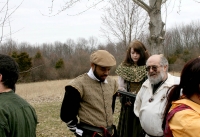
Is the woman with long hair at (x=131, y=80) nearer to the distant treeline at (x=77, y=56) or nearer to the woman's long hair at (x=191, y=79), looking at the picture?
the woman's long hair at (x=191, y=79)

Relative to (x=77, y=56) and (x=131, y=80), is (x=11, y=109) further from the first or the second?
(x=77, y=56)

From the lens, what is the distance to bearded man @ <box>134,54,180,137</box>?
2.98 m

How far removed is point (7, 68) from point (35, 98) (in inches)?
639

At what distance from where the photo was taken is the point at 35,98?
17.9m

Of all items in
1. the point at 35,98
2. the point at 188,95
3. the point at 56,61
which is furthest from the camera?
the point at 56,61

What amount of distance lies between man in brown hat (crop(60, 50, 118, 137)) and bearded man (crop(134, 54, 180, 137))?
444mm

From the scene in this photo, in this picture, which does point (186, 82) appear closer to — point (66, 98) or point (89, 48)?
point (66, 98)

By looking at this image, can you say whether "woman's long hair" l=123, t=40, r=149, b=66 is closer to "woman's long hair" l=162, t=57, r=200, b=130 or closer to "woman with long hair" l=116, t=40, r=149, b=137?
"woman with long hair" l=116, t=40, r=149, b=137

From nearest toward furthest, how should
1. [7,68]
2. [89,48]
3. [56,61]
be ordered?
[7,68] → [56,61] → [89,48]

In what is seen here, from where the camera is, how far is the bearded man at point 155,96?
2.98 m

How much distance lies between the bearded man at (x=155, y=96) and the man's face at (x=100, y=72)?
1.68 ft

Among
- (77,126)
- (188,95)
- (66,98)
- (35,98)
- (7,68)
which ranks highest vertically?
(7,68)

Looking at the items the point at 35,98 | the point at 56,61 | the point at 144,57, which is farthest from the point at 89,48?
the point at 144,57

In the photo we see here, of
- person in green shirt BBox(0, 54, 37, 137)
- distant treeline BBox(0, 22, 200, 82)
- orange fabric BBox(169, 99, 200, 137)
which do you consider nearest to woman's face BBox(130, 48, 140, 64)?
person in green shirt BBox(0, 54, 37, 137)
